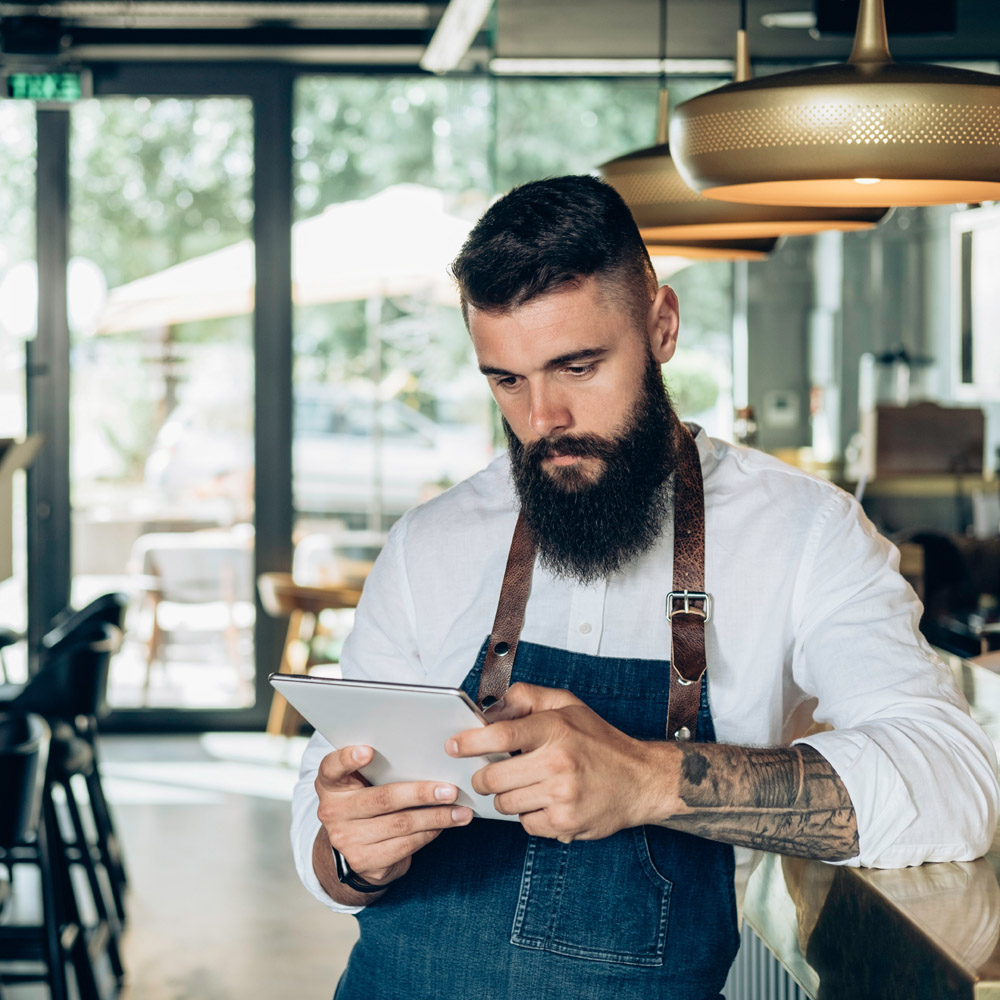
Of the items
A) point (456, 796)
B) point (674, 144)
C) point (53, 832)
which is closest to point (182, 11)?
point (53, 832)

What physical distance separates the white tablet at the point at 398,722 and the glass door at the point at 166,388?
16.5ft

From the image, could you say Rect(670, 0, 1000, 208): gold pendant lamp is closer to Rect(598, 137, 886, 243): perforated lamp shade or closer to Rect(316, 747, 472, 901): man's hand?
Rect(598, 137, 886, 243): perforated lamp shade

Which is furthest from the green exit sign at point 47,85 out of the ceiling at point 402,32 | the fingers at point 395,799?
the fingers at point 395,799

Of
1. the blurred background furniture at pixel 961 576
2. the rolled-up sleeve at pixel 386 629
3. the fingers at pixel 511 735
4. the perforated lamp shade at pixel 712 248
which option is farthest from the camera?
the blurred background furniture at pixel 961 576

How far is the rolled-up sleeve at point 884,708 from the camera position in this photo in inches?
46.3

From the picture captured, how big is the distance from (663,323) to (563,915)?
2.27 feet

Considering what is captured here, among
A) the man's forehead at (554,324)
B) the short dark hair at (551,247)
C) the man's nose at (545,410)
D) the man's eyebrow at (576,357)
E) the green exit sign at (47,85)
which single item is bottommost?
the man's nose at (545,410)

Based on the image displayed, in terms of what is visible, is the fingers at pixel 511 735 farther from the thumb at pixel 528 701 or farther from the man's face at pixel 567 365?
the man's face at pixel 567 365

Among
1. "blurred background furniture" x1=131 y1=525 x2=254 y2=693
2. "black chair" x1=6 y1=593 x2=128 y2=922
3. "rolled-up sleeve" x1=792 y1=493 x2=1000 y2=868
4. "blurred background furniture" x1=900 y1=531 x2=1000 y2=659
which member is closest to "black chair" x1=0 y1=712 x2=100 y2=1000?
"black chair" x1=6 y1=593 x2=128 y2=922

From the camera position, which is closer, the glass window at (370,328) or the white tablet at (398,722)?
the white tablet at (398,722)

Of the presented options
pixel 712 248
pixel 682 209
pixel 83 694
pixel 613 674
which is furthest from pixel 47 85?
pixel 613 674

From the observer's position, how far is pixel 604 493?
148 centimetres

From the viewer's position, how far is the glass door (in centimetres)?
603

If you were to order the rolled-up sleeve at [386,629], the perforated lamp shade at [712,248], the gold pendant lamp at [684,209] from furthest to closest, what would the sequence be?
the perforated lamp shade at [712,248]
the gold pendant lamp at [684,209]
the rolled-up sleeve at [386,629]
